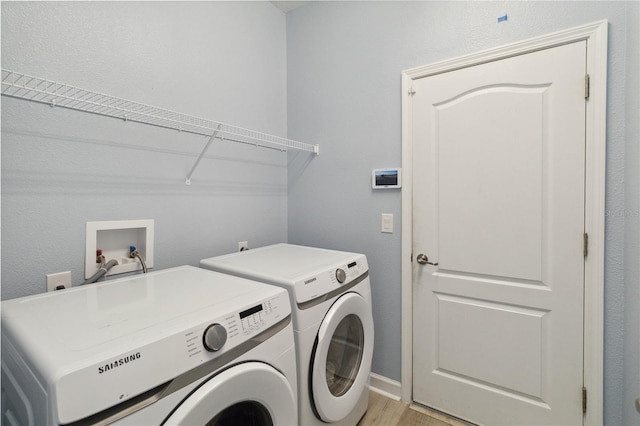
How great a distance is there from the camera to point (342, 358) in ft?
5.07

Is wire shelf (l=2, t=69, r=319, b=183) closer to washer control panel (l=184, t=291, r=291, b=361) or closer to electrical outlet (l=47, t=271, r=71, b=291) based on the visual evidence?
electrical outlet (l=47, t=271, r=71, b=291)

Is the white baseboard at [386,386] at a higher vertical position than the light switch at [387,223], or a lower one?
lower

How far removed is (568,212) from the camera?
1410 millimetres

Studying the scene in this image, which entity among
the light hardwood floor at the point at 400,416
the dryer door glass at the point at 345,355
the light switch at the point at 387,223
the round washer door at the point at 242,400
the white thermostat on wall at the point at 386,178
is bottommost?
the light hardwood floor at the point at 400,416

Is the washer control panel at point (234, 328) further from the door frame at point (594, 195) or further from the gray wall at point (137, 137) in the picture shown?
the door frame at point (594, 195)

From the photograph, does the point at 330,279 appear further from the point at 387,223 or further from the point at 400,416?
the point at 400,416

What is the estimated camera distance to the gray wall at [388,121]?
1269 millimetres

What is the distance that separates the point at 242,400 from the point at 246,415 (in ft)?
0.60

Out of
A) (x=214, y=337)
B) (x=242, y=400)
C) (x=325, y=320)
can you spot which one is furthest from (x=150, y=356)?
(x=325, y=320)

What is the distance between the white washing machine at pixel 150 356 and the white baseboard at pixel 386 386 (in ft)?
3.68

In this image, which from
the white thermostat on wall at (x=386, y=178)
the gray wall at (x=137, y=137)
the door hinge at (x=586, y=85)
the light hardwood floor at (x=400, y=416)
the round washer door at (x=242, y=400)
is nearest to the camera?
the round washer door at (x=242, y=400)

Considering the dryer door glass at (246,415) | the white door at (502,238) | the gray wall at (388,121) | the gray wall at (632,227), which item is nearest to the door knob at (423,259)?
the white door at (502,238)

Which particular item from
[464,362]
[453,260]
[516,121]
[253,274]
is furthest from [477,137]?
[253,274]

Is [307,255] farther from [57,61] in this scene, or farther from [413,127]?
[57,61]
